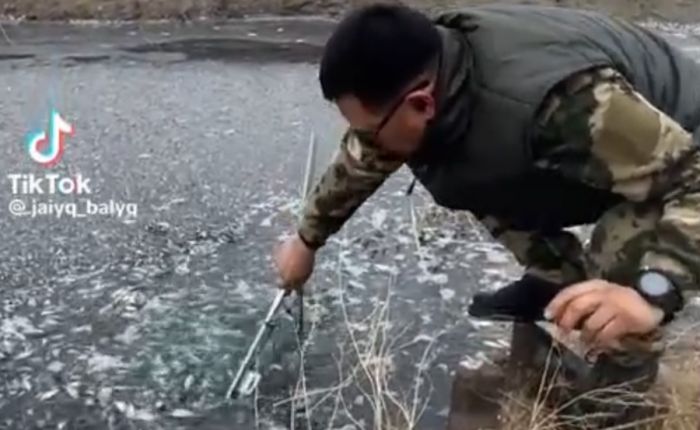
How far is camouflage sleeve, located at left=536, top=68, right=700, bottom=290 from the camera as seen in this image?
2.17 meters

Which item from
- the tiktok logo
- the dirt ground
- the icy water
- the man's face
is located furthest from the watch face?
the dirt ground

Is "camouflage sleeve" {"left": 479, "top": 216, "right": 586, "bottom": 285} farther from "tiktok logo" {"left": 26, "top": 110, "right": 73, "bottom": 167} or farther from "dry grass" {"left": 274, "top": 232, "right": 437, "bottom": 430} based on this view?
"tiktok logo" {"left": 26, "top": 110, "right": 73, "bottom": 167}

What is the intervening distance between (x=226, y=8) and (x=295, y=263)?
7.63 m

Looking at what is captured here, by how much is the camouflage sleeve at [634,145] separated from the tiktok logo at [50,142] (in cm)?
315

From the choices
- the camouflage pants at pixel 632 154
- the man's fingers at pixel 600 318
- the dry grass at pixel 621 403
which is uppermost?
the camouflage pants at pixel 632 154

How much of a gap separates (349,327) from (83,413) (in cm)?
66

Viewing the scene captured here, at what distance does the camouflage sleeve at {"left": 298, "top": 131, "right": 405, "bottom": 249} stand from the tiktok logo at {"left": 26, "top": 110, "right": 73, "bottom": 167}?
96.8 inches

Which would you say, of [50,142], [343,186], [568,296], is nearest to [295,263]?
[343,186]

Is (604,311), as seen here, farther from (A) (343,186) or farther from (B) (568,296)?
(A) (343,186)

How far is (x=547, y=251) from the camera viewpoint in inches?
109

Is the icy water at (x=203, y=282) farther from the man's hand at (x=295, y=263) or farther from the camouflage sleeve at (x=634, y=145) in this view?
the camouflage sleeve at (x=634, y=145)

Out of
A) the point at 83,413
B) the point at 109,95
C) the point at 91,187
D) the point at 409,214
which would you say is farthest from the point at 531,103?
the point at 109,95

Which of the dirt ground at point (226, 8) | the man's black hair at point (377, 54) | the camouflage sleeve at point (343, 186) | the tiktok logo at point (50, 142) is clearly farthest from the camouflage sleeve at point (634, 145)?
the dirt ground at point (226, 8)

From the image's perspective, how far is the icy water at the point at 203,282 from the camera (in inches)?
117
